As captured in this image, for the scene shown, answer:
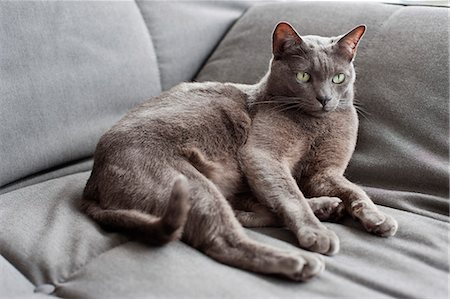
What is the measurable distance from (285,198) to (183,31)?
3.47 feet

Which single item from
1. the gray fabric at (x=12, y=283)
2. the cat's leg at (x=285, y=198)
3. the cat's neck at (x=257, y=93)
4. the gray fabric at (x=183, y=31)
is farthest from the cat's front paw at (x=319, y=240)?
the gray fabric at (x=183, y=31)

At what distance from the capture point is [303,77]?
1568mm

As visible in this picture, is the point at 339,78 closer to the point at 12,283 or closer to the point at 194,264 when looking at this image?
A: the point at 194,264

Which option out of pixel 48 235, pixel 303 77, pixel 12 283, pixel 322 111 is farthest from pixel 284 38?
pixel 12 283

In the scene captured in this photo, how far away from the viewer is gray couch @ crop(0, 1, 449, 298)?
1.19m

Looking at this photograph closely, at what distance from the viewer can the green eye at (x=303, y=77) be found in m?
1.56

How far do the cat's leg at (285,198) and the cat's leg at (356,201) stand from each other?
0.36 feet

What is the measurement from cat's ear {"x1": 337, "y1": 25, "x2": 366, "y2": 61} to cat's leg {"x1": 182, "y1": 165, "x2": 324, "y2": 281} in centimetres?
57

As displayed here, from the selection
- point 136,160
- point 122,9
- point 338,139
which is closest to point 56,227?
point 136,160

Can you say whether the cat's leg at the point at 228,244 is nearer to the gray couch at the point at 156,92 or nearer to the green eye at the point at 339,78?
the gray couch at the point at 156,92

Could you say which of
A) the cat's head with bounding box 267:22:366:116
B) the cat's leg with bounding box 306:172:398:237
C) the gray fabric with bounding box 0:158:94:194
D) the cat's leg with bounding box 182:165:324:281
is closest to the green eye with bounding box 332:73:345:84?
the cat's head with bounding box 267:22:366:116

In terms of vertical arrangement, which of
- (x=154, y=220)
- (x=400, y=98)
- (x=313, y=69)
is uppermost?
(x=313, y=69)

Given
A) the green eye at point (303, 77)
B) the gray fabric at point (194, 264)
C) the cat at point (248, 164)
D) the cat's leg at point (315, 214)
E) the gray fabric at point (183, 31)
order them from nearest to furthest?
the gray fabric at point (194, 264) < the cat at point (248, 164) < the cat's leg at point (315, 214) < the green eye at point (303, 77) < the gray fabric at point (183, 31)

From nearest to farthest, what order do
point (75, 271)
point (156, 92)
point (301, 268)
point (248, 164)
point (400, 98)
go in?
point (301, 268) → point (75, 271) → point (248, 164) → point (400, 98) → point (156, 92)
